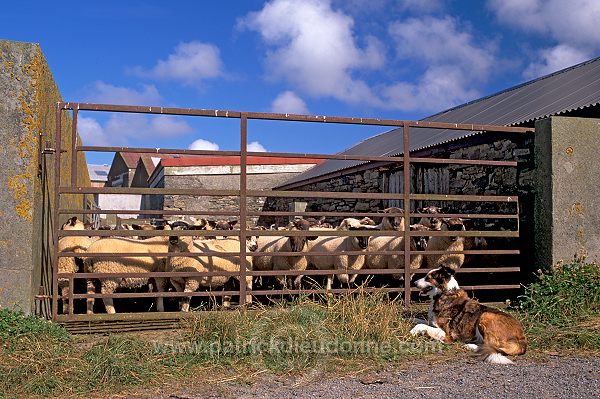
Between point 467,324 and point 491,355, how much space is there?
0.71 m

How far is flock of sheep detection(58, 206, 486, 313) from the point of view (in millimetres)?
8891

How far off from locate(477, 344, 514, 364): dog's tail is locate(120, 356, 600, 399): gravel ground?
4.3 inches

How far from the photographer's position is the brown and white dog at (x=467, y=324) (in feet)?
20.8

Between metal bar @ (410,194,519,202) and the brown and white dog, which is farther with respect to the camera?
metal bar @ (410,194,519,202)

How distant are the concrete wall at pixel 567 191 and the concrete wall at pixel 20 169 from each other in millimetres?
6454

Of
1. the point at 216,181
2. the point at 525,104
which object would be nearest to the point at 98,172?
the point at 216,181

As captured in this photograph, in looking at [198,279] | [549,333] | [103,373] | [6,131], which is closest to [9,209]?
[6,131]

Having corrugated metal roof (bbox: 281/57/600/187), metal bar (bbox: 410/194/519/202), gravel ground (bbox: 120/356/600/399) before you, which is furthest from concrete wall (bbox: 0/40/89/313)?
corrugated metal roof (bbox: 281/57/600/187)

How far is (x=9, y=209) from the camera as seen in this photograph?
6.64 meters

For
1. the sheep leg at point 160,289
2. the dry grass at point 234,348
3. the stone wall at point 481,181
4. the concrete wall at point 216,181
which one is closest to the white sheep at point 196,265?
the sheep leg at point 160,289

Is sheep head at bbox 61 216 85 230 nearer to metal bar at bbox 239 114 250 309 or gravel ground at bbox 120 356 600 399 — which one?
metal bar at bbox 239 114 250 309

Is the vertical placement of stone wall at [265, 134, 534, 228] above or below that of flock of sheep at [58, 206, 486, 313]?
above

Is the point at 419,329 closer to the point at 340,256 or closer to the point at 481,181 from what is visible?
the point at 340,256

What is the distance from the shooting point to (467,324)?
6852mm
